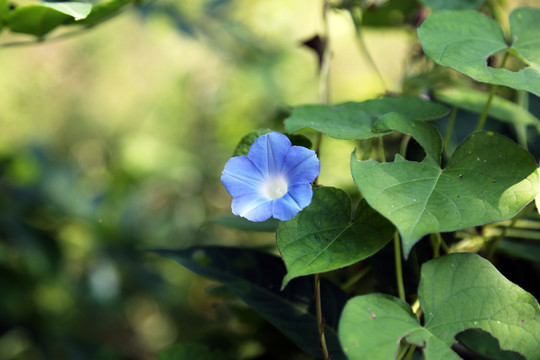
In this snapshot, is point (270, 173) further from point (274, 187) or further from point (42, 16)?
point (42, 16)

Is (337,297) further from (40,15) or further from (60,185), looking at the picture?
(60,185)

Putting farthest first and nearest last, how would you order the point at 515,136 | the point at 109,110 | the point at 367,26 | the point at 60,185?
the point at 109,110 < the point at 60,185 < the point at 367,26 < the point at 515,136

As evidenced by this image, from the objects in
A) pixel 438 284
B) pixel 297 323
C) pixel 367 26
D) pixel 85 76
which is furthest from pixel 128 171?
pixel 438 284

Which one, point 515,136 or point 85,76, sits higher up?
point 515,136

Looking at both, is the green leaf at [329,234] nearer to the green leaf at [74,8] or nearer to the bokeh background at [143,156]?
the bokeh background at [143,156]

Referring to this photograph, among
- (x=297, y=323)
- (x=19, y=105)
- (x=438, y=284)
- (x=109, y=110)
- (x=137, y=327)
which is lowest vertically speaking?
(x=137, y=327)

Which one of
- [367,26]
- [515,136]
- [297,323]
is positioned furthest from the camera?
[367,26]

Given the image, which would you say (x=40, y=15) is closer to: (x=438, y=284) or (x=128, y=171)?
(x=438, y=284)

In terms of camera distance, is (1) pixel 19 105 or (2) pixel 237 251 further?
(1) pixel 19 105
